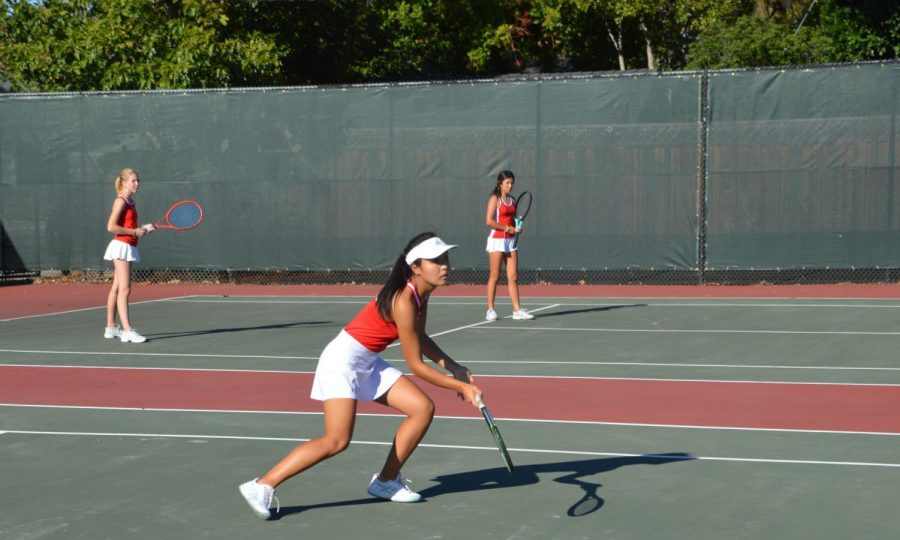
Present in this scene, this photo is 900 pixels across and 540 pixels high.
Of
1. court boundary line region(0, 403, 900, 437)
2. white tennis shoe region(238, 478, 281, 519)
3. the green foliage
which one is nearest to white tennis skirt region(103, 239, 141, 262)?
court boundary line region(0, 403, 900, 437)

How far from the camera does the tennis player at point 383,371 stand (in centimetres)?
534

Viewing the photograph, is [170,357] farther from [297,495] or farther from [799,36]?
[799,36]

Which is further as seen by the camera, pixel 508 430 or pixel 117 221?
pixel 117 221

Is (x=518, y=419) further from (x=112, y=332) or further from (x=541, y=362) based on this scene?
(x=112, y=332)

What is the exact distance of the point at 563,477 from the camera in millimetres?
6184

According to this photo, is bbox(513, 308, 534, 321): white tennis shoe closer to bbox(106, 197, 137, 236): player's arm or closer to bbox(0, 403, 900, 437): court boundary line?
bbox(106, 197, 137, 236): player's arm

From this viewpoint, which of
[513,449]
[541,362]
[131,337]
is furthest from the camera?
[131,337]

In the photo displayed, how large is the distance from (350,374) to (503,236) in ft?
25.9

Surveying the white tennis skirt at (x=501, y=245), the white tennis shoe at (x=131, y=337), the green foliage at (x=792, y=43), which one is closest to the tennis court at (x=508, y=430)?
the white tennis shoe at (x=131, y=337)

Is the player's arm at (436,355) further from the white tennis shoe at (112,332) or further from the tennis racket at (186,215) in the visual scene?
the tennis racket at (186,215)

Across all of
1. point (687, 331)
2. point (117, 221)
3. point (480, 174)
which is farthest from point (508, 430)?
point (480, 174)

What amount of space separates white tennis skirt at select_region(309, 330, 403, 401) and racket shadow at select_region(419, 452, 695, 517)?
0.68 m

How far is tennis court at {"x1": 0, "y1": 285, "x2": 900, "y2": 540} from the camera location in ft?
17.8

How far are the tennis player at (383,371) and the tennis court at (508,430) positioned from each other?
292 millimetres
